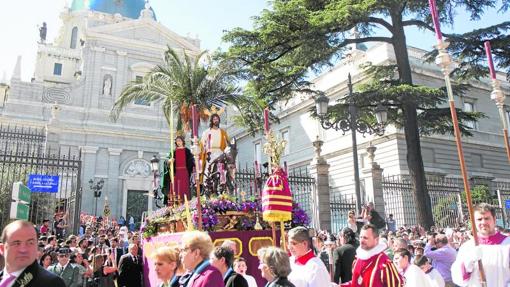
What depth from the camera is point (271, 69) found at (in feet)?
51.1

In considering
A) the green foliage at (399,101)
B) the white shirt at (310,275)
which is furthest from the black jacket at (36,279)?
the green foliage at (399,101)

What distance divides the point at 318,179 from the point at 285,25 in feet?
19.7

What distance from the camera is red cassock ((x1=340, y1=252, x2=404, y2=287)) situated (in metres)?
4.16

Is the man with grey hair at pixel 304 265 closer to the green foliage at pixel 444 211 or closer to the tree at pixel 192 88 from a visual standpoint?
the tree at pixel 192 88

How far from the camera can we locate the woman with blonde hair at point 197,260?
3.43 meters

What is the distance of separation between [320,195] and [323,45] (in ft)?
18.8

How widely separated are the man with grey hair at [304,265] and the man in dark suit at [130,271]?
489cm

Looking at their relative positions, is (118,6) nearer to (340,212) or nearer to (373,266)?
(340,212)

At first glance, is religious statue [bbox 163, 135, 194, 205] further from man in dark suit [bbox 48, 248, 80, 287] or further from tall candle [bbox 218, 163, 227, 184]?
man in dark suit [bbox 48, 248, 80, 287]

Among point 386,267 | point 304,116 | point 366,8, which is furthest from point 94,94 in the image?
point 386,267

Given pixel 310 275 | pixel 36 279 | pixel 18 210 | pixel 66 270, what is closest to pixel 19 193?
pixel 18 210

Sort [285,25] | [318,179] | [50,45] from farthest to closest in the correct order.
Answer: [50,45] → [318,179] → [285,25]

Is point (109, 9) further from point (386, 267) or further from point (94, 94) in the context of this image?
point (386, 267)

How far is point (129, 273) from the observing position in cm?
836
